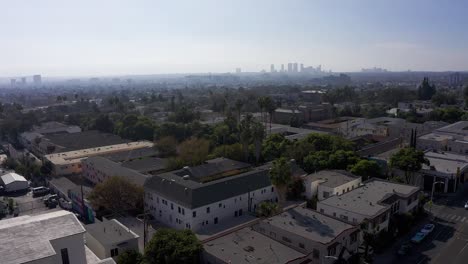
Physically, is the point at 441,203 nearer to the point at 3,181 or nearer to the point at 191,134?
the point at 191,134

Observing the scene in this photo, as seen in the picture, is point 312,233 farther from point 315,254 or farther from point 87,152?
point 87,152

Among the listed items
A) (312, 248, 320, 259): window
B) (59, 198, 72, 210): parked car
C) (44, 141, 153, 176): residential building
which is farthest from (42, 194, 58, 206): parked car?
(312, 248, 320, 259): window

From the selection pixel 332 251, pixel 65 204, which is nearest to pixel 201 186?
pixel 332 251

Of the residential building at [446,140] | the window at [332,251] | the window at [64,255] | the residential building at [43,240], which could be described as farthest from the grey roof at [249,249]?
the residential building at [446,140]

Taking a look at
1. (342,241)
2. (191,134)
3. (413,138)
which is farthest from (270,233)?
(191,134)

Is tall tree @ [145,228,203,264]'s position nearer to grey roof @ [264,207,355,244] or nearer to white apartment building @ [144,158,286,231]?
white apartment building @ [144,158,286,231]

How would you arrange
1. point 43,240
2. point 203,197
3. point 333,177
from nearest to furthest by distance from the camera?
1. point 43,240
2. point 203,197
3. point 333,177

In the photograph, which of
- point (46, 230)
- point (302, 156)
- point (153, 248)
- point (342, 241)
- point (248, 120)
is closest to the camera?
point (46, 230)
